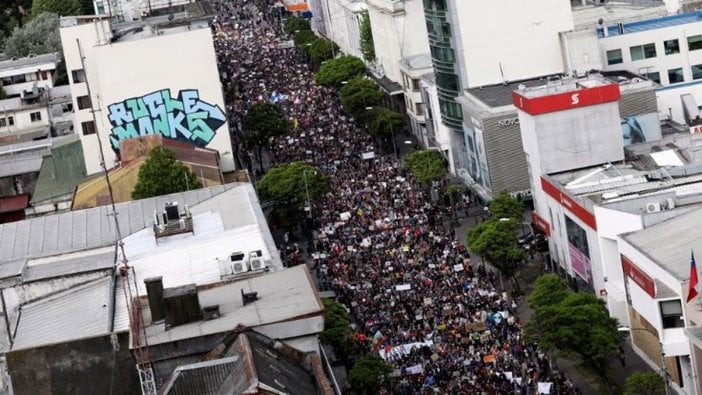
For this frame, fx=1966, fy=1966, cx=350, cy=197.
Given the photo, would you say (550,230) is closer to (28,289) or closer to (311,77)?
(28,289)

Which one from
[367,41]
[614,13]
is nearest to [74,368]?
[614,13]

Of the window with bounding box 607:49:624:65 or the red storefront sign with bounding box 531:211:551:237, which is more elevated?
the window with bounding box 607:49:624:65

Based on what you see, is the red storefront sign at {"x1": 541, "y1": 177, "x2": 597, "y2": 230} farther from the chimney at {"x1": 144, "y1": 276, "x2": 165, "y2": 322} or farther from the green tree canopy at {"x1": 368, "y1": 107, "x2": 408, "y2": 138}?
the green tree canopy at {"x1": 368, "y1": 107, "x2": 408, "y2": 138}

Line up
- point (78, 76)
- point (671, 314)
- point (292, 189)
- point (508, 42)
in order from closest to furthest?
point (671, 314), point (292, 189), point (508, 42), point (78, 76)

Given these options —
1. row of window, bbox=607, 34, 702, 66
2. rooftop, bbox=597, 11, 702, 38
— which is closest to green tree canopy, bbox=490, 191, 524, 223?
row of window, bbox=607, 34, 702, 66

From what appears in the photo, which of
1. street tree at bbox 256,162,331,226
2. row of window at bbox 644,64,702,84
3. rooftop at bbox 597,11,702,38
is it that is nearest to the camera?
street tree at bbox 256,162,331,226

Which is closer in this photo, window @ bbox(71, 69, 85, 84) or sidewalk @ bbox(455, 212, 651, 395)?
sidewalk @ bbox(455, 212, 651, 395)

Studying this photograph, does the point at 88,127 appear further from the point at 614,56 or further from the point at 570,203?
the point at 570,203
